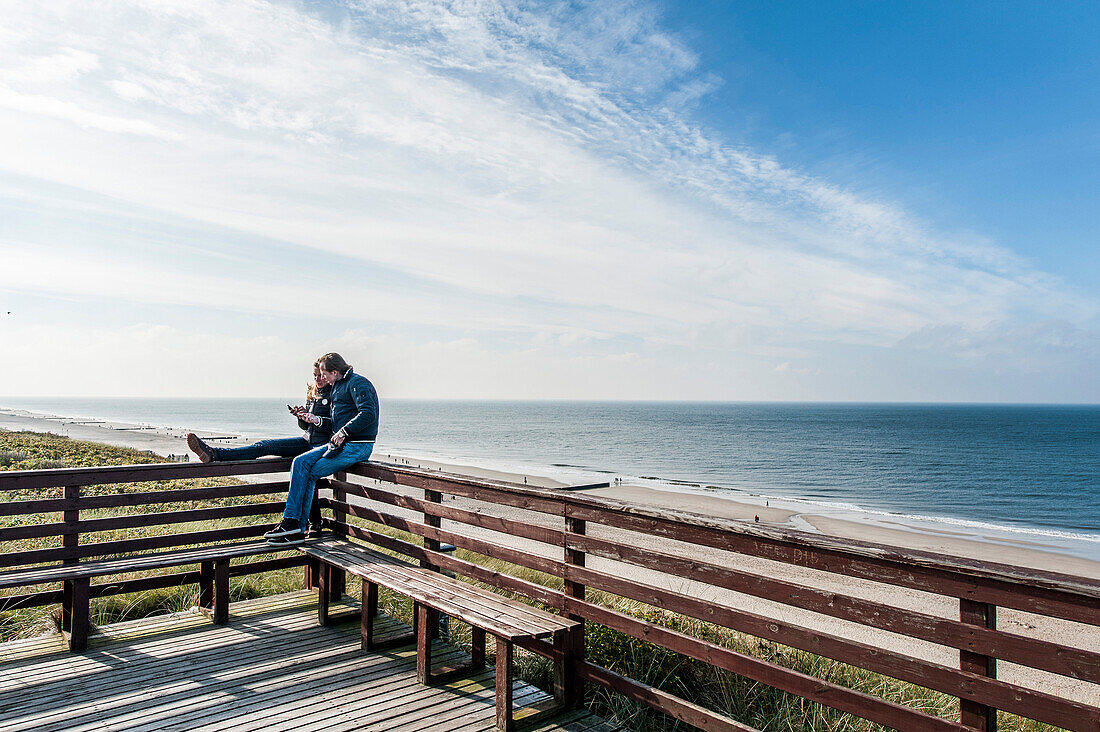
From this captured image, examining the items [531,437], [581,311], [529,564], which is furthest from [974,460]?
[581,311]

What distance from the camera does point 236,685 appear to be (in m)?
4.25

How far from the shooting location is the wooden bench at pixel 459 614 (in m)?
3.80

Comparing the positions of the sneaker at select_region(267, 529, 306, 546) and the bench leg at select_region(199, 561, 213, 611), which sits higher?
the sneaker at select_region(267, 529, 306, 546)

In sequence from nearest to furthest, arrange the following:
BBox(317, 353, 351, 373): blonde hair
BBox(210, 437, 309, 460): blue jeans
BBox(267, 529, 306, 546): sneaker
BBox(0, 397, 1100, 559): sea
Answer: BBox(267, 529, 306, 546): sneaker < BBox(210, 437, 309, 460): blue jeans < BBox(317, 353, 351, 373): blonde hair < BBox(0, 397, 1100, 559): sea

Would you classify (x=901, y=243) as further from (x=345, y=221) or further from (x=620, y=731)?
(x=620, y=731)

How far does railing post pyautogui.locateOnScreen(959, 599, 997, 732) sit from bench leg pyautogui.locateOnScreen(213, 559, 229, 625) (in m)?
4.99

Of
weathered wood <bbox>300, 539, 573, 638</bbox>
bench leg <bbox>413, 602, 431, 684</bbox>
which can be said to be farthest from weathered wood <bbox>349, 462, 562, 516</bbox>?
bench leg <bbox>413, 602, 431, 684</bbox>

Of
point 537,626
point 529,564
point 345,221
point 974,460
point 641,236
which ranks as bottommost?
point 974,460

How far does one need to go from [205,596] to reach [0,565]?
1461 mm

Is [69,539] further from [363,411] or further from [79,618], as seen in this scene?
[363,411]

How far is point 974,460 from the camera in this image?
60500 mm

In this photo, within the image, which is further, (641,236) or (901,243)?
(901,243)

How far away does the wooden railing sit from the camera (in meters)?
2.47

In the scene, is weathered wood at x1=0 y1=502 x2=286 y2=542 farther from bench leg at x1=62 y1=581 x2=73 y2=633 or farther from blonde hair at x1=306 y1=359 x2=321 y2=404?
blonde hair at x1=306 y1=359 x2=321 y2=404
